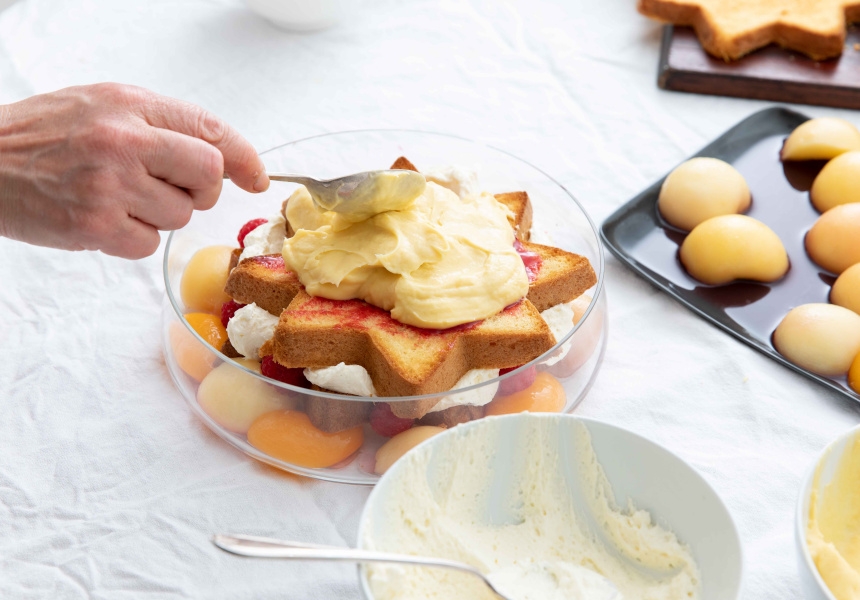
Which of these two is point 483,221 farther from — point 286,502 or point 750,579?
point 750,579

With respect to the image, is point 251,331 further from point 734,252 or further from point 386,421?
point 734,252

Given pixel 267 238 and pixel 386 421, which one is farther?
pixel 267 238

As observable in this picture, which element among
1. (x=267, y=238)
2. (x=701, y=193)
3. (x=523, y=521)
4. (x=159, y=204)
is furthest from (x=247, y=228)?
(x=701, y=193)

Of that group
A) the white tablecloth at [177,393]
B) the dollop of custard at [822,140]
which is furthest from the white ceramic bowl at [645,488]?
the dollop of custard at [822,140]

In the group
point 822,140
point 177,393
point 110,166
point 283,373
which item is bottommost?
point 177,393

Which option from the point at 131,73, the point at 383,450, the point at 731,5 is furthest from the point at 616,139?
the point at 131,73

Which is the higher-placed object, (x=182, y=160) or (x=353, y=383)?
(x=182, y=160)
